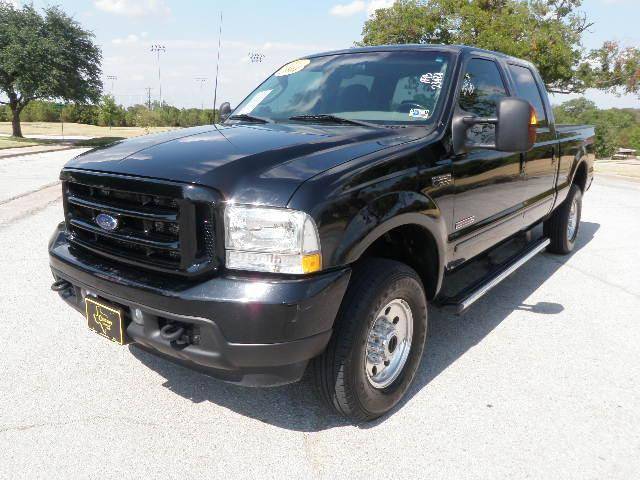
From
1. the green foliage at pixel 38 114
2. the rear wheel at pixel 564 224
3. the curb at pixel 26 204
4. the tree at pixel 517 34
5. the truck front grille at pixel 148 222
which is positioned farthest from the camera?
the green foliage at pixel 38 114

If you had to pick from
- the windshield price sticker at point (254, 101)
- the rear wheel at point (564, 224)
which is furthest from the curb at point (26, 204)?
the rear wheel at point (564, 224)

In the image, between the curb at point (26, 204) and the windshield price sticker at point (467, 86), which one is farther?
the curb at point (26, 204)

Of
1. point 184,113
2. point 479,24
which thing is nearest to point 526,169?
point 479,24

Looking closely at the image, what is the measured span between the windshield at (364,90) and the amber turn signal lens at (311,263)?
53.1 inches

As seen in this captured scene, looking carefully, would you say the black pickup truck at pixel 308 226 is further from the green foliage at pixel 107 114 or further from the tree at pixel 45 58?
the green foliage at pixel 107 114

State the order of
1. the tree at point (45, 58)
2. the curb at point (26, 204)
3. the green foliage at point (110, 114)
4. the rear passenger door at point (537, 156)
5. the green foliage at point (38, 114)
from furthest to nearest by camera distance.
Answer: the green foliage at point (38, 114) → the green foliage at point (110, 114) → the tree at point (45, 58) → the curb at point (26, 204) → the rear passenger door at point (537, 156)

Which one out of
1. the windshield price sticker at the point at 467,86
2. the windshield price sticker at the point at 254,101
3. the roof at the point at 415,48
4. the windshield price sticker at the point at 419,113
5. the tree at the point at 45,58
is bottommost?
the windshield price sticker at the point at 419,113

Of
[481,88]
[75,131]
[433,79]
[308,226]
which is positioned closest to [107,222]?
[308,226]

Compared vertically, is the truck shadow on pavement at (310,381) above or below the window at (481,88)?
below

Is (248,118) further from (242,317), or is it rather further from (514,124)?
(242,317)

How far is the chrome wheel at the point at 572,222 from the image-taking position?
5.87 meters

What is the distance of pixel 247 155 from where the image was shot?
234cm

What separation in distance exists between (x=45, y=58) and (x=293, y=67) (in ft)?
94.2

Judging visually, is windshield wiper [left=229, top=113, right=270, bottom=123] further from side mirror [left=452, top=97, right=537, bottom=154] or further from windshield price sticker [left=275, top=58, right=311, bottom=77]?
side mirror [left=452, top=97, right=537, bottom=154]
